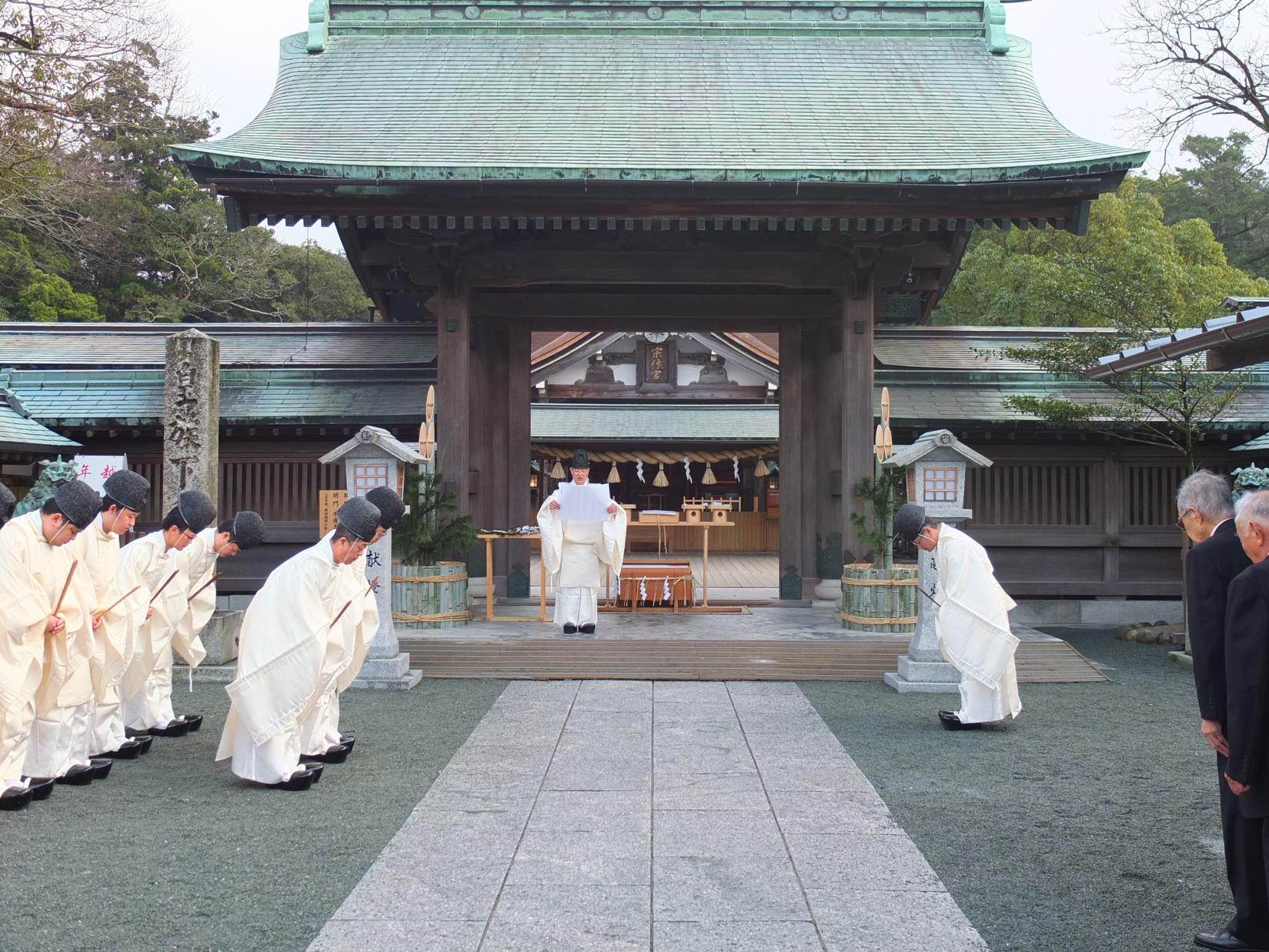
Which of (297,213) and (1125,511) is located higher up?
(297,213)

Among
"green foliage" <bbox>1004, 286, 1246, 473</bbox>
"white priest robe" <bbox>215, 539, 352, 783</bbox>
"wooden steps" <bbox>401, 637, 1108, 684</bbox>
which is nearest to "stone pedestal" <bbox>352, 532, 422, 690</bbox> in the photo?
"wooden steps" <bbox>401, 637, 1108, 684</bbox>

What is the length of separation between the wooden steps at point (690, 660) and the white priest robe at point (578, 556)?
1.68ft

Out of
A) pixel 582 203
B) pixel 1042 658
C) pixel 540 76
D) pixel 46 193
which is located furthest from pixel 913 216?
pixel 46 193

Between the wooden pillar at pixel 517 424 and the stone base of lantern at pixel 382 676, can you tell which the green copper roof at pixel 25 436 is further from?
the stone base of lantern at pixel 382 676

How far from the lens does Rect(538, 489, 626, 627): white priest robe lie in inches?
416

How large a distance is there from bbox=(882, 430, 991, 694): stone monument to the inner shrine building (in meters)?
1.74

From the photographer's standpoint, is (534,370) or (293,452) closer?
(293,452)

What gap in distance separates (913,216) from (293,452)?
7649 millimetres

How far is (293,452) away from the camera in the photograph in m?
12.7

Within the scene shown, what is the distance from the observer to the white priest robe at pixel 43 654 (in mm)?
5047

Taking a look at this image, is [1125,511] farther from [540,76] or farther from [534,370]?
[534,370]

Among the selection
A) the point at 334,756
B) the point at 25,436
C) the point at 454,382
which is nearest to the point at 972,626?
the point at 334,756

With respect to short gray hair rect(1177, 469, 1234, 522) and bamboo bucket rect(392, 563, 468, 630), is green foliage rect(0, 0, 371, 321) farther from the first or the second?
short gray hair rect(1177, 469, 1234, 522)

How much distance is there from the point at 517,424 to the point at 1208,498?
1010cm
